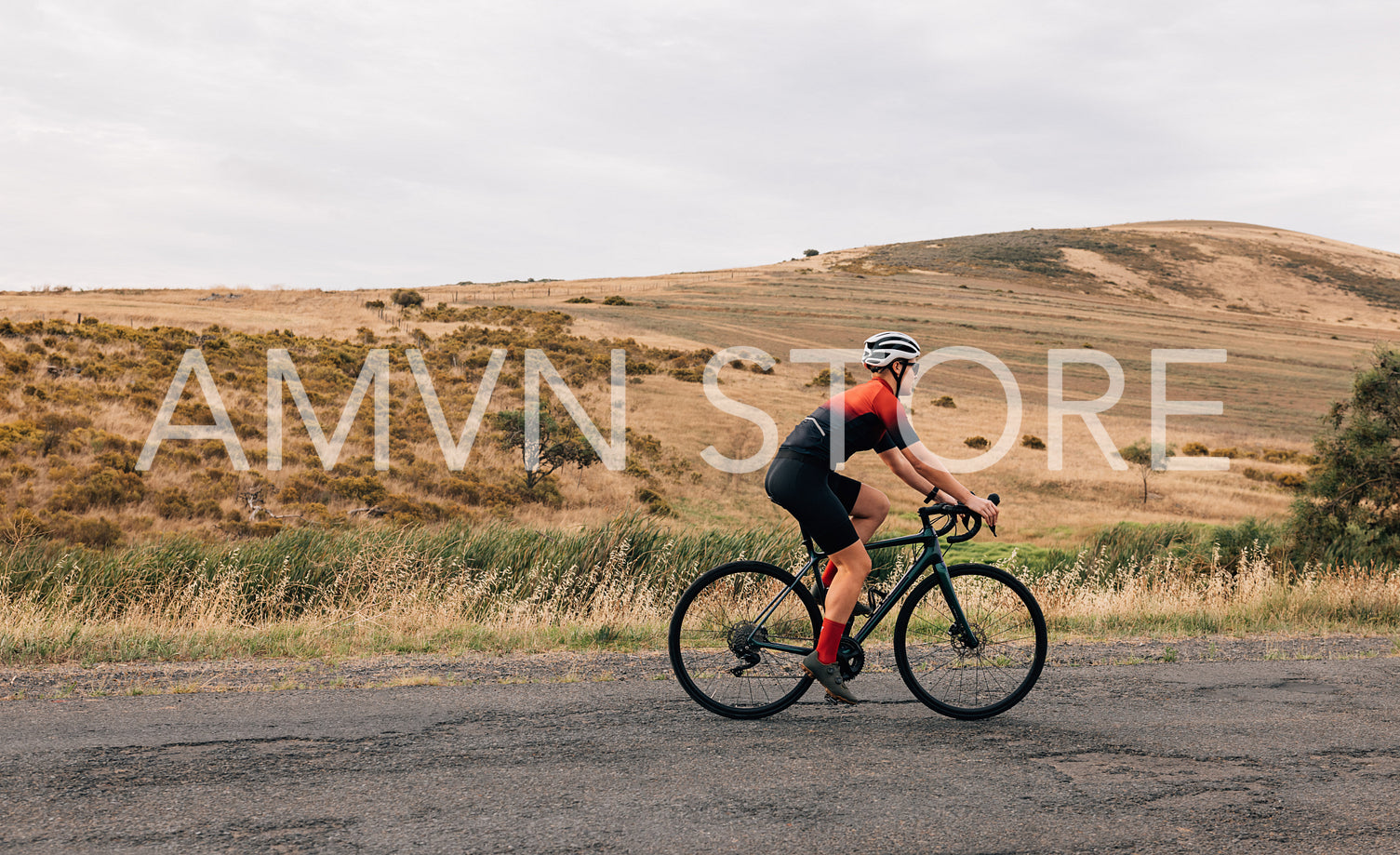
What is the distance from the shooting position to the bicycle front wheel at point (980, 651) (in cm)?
600

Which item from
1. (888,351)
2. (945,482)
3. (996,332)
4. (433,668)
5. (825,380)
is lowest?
(433,668)

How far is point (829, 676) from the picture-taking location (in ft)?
19.3

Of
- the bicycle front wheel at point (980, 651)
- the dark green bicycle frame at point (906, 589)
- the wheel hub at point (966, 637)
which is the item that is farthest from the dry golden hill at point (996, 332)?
the dark green bicycle frame at point (906, 589)

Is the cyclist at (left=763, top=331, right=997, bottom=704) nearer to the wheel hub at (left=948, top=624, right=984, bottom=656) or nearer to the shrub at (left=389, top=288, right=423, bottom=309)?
the wheel hub at (left=948, top=624, right=984, bottom=656)

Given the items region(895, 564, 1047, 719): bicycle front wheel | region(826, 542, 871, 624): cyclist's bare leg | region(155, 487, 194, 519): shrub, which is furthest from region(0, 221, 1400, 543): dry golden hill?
region(826, 542, 871, 624): cyclist's bare leg

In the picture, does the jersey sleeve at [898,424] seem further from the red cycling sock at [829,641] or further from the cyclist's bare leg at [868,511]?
the red cycling sock at [829,641]

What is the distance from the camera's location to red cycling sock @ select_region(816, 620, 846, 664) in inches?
229

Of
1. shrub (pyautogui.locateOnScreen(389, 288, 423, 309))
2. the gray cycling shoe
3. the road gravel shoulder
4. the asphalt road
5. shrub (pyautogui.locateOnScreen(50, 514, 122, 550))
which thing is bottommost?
shrub (pyautogui.locateOnScreen(50, 514, 122, 550))

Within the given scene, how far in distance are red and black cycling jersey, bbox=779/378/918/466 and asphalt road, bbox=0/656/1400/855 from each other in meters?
1.69

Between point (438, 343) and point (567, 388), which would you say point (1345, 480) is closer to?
point (567, 388)

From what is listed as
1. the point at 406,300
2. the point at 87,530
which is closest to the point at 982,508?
the point at 87,530

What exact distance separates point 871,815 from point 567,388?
44.3 m

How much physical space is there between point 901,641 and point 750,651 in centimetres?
96

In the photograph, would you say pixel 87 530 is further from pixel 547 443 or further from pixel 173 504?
pixel 547 443
